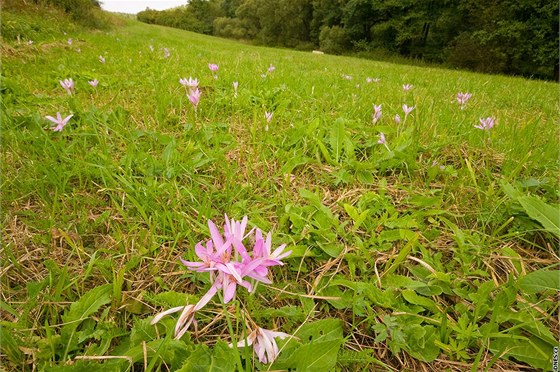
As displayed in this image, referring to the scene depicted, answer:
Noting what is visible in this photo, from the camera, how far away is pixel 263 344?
3.16 feet

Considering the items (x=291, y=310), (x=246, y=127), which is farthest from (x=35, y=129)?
(x=291, y=310)

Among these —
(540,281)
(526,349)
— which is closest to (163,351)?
(526,349)

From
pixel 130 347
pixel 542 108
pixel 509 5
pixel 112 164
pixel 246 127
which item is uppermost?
pixel 509 5

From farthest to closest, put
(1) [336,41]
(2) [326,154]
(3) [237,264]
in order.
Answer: (1) [336,41] → (2) [326,154] → (3) [237,264]

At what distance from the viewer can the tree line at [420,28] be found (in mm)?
24141

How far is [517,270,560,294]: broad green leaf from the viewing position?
117 centimetres

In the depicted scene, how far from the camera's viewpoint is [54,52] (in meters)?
5.92

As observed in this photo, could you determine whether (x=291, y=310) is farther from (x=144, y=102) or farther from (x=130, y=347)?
(x=144, y=102)

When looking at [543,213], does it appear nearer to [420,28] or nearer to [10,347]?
[10,347]

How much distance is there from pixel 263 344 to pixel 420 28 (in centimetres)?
3989

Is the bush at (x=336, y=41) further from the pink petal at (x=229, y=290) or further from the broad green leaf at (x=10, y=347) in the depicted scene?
the broad green leaf at (x=10, y=347)

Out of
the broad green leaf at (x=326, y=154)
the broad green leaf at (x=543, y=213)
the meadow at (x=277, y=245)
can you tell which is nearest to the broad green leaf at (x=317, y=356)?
the meadow at (x=277, y=245)

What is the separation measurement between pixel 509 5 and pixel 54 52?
1240 inches

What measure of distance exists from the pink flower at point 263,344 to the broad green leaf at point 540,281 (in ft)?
3.16
